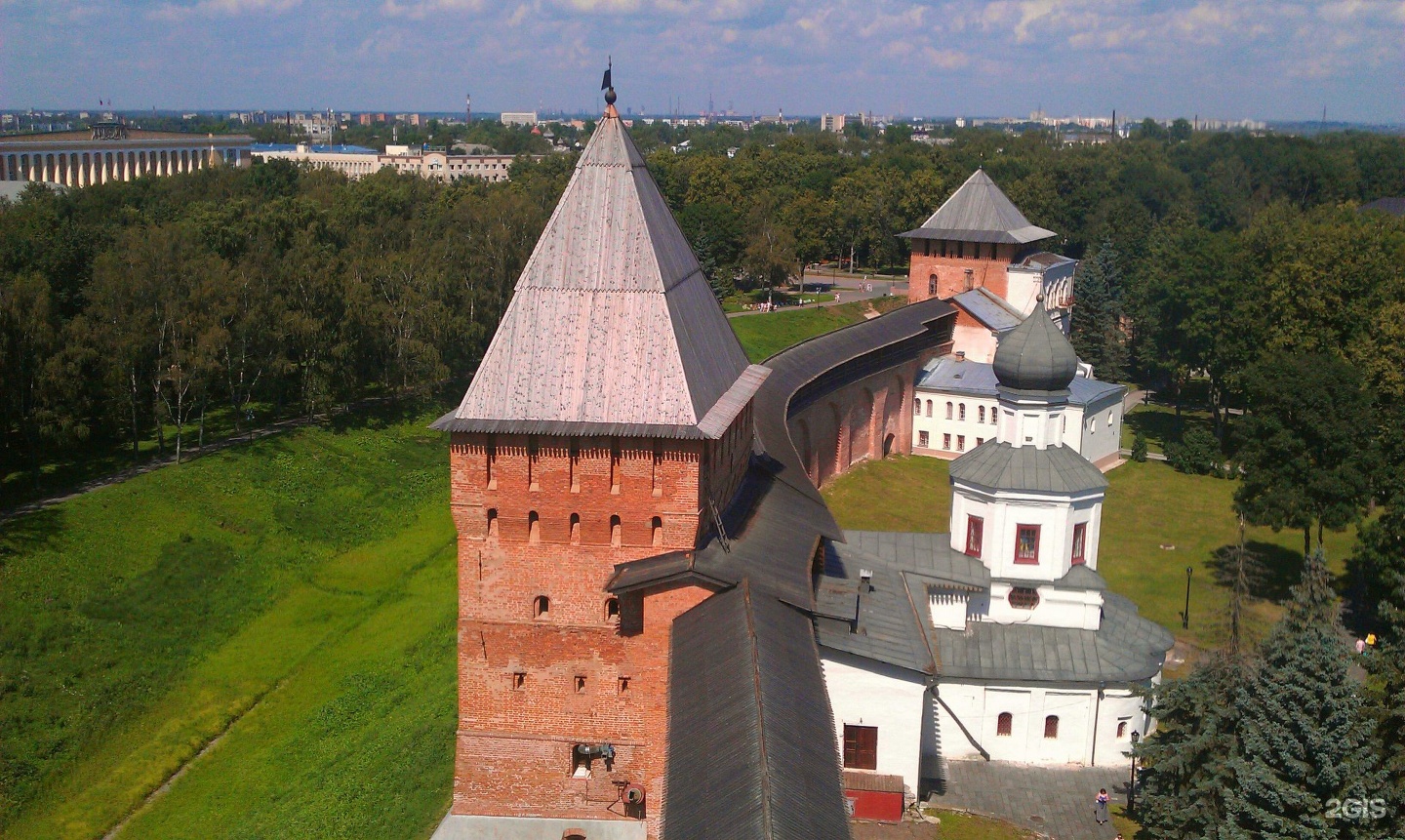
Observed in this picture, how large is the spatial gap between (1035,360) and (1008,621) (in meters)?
6.07

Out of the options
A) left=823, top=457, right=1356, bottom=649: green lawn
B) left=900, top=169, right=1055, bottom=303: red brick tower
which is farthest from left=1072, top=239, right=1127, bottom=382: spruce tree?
left=823, top=457, right=1356, bottom=649: green lawn

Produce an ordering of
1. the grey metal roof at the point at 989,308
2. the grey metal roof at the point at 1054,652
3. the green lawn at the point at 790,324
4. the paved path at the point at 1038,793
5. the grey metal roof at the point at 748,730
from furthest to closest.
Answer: the green lawn at the point at 790,324 → the grey metal roof at the point at 989,308 → the grey metal roof at the point at 1054,652 → the paved path at the point at 1038,793 → the grey metal roof at the point at 748,730

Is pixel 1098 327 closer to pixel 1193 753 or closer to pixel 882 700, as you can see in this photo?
pixel 882 700

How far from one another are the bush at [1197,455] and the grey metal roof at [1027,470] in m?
25.2

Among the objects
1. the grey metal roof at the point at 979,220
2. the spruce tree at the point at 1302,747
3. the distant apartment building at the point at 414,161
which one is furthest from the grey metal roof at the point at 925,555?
the distant apartment building at the point at 414,161

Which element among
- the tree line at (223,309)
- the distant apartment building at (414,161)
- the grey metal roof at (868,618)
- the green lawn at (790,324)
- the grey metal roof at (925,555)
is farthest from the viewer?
the distant apartment building at (414,161)

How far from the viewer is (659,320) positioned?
20188 mm

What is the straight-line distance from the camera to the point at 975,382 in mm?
54750

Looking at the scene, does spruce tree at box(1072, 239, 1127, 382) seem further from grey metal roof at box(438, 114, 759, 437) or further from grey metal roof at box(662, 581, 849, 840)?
grey metal roof at box(662, 581, 849, 840)

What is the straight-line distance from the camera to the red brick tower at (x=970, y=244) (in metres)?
63.1

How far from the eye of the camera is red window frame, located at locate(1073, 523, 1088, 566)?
28891mm

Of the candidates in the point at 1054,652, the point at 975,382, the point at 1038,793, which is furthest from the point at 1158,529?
the point at 1038,793

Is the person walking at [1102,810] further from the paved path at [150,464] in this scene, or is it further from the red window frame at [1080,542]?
the paved path at [150,464]

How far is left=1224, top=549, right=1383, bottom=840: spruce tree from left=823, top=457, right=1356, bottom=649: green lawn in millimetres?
11794
